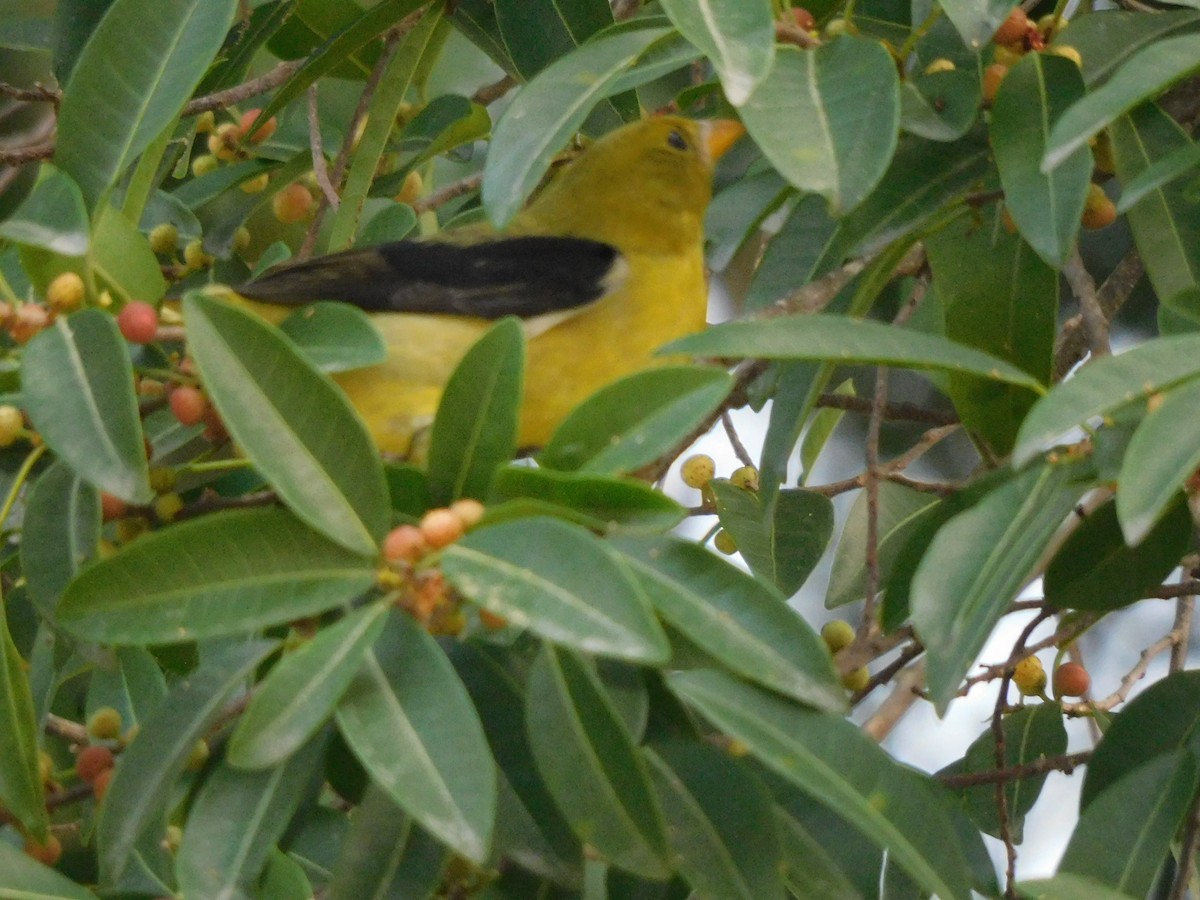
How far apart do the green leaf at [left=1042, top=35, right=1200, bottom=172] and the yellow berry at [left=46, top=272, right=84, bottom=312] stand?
1.08 meters

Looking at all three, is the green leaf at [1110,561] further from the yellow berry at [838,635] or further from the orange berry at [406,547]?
the orange berry at [406,547]

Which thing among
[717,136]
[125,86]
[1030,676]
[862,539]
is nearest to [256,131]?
[717,136]

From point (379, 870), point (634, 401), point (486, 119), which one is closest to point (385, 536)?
point (634, 401)

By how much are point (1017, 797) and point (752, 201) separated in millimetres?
998

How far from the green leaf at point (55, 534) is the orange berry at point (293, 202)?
1.37 m

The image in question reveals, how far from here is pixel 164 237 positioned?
8.57 feet

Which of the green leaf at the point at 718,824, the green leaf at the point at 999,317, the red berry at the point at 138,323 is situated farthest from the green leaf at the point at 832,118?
the red berry at the point at 138,323

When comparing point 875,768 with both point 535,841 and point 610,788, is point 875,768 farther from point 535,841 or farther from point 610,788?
point 535,841

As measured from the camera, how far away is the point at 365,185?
2432 millimetres

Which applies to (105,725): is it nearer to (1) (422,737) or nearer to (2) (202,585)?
(2) (202,585)

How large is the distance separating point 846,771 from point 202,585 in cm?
63

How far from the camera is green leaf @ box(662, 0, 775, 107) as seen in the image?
4.90ft

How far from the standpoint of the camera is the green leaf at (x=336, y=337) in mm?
1631

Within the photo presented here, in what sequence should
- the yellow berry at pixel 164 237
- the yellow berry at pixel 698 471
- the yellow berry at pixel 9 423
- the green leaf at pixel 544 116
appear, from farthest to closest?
the yellow berry at pixel 698 471 < the yellow berry at pixel 164 237 < the yellow berry at pixel 9 423 < the green leaf at pixel 544 116
